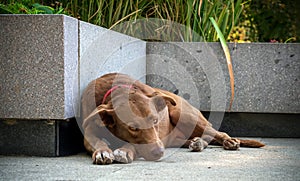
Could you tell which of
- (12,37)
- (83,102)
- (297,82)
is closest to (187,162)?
(83,102)

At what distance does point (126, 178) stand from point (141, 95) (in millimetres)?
977

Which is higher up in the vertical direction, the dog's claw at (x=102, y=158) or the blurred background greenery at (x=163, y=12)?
the blurred background greenery at (x=163, y=12)

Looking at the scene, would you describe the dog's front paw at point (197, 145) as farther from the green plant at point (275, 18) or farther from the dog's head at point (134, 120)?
the green plant at point (275, 18)

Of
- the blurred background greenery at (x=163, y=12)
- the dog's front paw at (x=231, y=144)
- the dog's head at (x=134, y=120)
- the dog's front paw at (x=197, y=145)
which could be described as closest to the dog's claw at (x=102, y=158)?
the dog's head at (x=134, y=120)

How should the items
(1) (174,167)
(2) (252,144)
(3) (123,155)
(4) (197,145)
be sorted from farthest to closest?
(2) (252,144) → (4) (197,145) → (3) (123,155) → (1) (174,167)

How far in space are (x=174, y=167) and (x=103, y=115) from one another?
2.17 feet

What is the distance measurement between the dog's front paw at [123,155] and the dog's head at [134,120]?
10 centimetres

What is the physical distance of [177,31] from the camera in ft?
19.2

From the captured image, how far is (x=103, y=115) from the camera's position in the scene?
381 cm

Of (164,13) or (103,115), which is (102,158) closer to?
(103,115)

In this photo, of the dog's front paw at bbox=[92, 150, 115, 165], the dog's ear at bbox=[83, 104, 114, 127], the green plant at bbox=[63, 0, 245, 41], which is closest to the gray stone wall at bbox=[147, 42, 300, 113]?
the green plant at bbox=[63, 0, 245, 41]

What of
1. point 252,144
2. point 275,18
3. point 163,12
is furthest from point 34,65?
point 275,18

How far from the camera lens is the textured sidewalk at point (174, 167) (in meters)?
3.09

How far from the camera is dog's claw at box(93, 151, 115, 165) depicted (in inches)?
139
